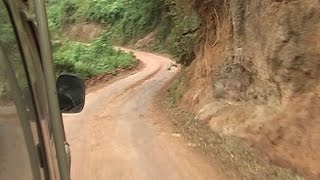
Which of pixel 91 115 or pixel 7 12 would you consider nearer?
pixel 7 12

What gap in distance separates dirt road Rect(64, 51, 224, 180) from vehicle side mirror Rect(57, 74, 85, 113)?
4.65 meters

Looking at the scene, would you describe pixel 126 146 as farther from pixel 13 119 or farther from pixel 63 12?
pixel 63 12

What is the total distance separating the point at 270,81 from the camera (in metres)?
8.59

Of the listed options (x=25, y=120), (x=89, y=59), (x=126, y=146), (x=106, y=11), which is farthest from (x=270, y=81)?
(x=106, y=11)

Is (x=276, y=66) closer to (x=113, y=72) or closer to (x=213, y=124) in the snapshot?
(x=213, y=124)

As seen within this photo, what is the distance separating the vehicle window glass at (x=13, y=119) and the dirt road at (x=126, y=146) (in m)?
5.52

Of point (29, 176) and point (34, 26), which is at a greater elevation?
point (34, 26)

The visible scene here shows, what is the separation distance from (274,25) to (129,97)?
28.9ft

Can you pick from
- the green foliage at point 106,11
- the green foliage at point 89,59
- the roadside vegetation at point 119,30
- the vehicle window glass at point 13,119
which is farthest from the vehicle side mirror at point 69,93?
the green foliage at point 106,11

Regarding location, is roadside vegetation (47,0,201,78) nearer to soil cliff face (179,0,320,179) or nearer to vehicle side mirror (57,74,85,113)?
soil cliff face (179,0,320,179)

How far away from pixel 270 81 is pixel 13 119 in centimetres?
748

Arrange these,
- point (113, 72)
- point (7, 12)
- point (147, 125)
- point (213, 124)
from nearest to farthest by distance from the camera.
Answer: point (7, 12) → point (213, 124) → point (147, 125) → point (113, 72)

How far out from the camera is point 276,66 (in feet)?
26.9

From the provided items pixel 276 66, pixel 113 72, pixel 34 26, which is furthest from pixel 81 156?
pixel 113 72
